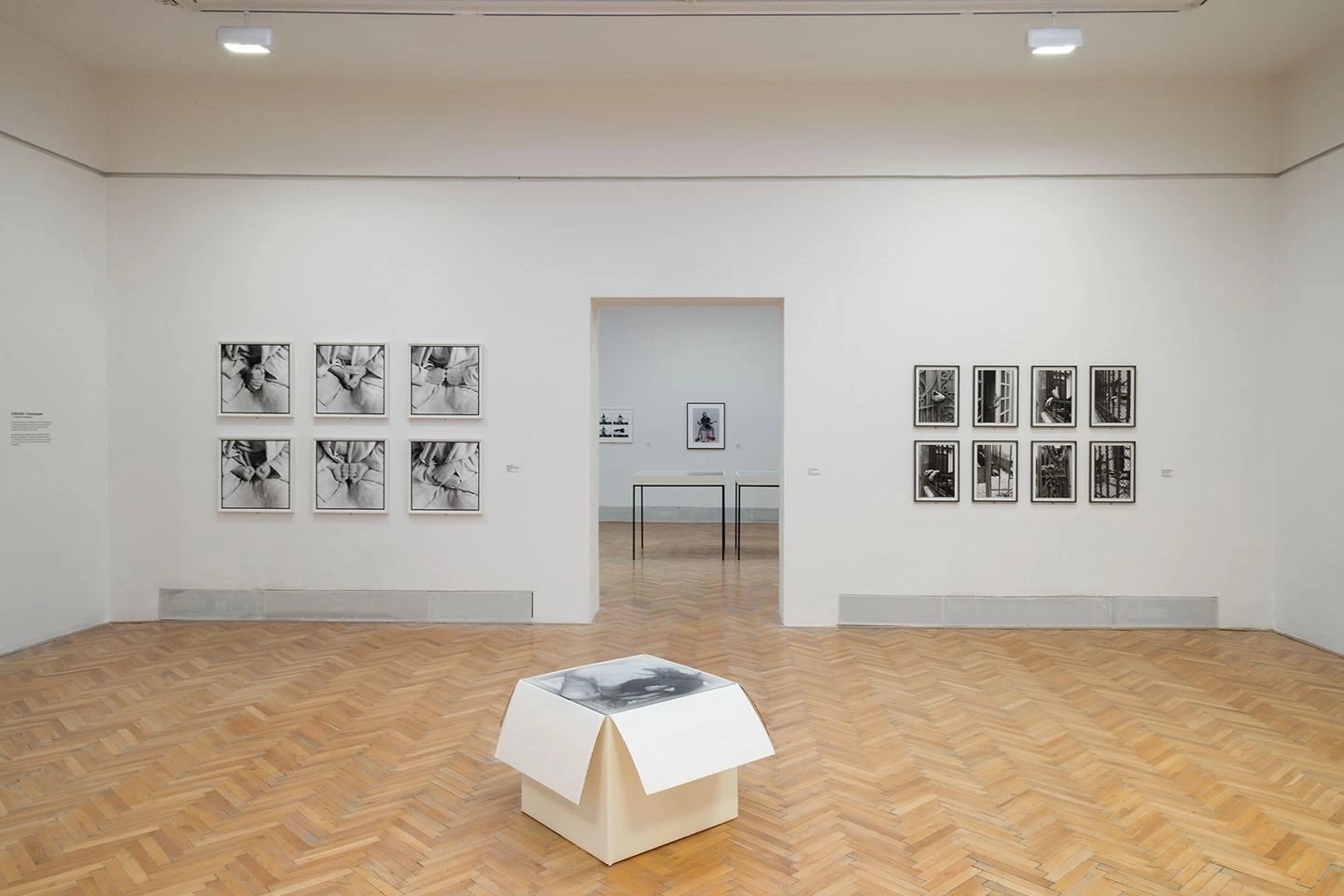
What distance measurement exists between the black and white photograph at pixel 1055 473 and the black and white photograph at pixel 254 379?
26.3 ft

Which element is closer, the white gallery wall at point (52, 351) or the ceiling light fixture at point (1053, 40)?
the ceiling light fixture at point (1053, 40)

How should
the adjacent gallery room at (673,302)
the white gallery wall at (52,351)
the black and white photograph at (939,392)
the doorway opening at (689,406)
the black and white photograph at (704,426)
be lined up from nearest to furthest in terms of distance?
the white gallery wall at (52,351), the adjacent gallery room at (673,302), the black and white photograph at (939,392), the doorway opening at (689,406), the black and white photograph at (704,426)

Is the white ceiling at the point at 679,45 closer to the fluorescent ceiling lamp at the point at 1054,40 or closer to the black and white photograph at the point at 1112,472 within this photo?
the fluorescent ceiling lamp at the point at 1054,40

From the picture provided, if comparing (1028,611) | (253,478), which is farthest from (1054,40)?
(253,478)

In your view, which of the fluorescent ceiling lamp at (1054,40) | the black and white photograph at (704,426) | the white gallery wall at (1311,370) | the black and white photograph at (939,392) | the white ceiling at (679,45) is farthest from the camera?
the black and white photograph at (704,426)

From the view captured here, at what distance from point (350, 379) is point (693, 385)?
31.8ft

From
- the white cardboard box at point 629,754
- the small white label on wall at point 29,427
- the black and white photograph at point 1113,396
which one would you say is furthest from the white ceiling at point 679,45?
the white cardboard box at point 629,754

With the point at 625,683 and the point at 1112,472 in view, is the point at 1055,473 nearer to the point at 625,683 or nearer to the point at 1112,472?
the point at 1112,472

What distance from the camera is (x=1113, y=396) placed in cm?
834

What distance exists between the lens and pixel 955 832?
13.2 feet

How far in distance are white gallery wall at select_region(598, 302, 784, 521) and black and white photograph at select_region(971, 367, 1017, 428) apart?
8752 millimetres

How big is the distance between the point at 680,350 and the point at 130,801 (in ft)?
45.6

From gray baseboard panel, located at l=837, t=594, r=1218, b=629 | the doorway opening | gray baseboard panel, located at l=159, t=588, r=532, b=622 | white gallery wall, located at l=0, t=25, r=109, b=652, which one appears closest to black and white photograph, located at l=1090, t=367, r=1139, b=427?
gray baseboard panel, located at l=837, t=594, r=1218, b=629

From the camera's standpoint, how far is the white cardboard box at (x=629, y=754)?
3.75 metres
